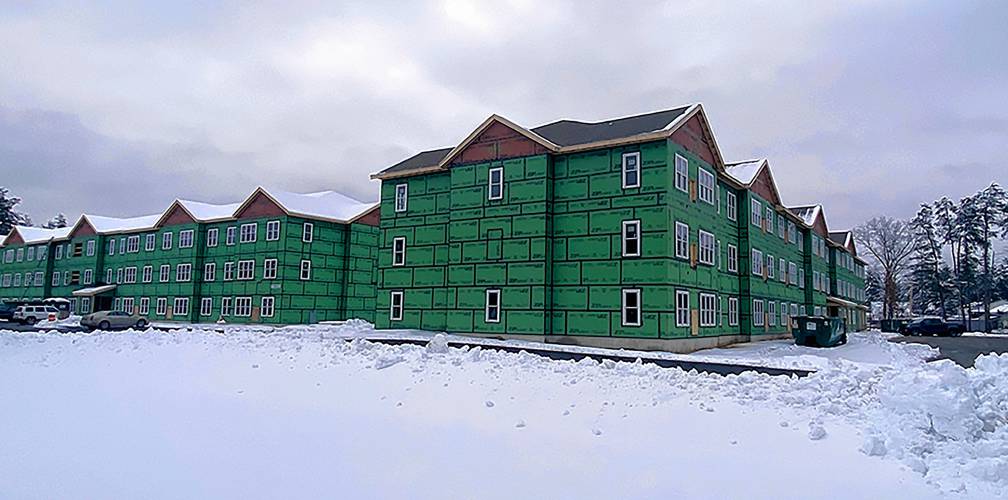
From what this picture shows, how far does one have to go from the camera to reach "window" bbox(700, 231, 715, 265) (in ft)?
102

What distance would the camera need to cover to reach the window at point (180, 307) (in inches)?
2068

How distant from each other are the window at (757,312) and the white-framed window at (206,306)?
38411mm

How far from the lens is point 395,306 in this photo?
3512 cm

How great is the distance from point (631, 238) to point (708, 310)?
6.21 m

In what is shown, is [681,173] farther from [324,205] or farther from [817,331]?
[324,205]

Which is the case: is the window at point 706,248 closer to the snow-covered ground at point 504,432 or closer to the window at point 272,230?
the snow-covered ground at point 504,432

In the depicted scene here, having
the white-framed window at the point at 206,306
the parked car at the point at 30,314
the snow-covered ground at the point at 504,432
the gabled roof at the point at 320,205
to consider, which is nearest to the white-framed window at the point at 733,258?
the snow-covered ground at the point at 504,432

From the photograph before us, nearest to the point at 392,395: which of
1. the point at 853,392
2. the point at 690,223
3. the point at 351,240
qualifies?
the point at 853,392

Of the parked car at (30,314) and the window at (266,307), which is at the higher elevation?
the window at (266,307)

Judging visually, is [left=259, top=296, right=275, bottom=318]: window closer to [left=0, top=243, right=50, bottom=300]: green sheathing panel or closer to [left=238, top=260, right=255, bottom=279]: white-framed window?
[left=238, top=260, right=255, bottom=279]: white-framed window

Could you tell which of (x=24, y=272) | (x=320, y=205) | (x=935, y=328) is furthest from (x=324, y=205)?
(x=935, y=328)

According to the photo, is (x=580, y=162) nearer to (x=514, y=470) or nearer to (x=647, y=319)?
(x=647, y=319)

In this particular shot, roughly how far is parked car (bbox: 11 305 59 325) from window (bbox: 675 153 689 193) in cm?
4469

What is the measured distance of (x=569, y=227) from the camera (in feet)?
98.1
